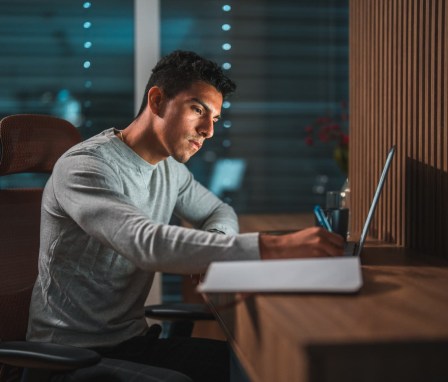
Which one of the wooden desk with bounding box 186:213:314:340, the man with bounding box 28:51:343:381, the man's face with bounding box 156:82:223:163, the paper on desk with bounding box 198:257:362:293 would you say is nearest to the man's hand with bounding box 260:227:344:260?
the man with bounding box 28:51:343:381

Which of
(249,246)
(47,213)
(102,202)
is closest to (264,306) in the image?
(249,246)

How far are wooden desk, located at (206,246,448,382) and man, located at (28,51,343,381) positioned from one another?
12 cm

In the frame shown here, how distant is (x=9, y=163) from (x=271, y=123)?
7.07 ft

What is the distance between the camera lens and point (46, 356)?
3.92ft

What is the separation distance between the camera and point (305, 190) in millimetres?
3734

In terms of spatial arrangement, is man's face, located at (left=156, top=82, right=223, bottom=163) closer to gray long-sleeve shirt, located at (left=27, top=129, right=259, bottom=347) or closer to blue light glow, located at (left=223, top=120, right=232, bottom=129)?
gray long-sleeve shirt, located at (left=27, top=129, right=259, bottom=347)

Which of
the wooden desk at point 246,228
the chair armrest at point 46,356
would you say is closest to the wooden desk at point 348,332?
the chair armrest at point 46,356

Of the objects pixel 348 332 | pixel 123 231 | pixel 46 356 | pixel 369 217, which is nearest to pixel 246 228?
pixel 369 217

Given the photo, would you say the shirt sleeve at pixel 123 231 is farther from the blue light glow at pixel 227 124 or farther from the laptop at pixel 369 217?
the blue light glow at pixel 227 124

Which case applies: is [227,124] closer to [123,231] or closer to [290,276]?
[123,231]

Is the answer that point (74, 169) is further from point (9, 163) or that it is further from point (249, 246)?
point (249, 246)

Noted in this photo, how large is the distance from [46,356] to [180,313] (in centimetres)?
60

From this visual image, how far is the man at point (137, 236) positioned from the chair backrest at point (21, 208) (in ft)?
0.33

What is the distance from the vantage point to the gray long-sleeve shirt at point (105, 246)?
123 cm
